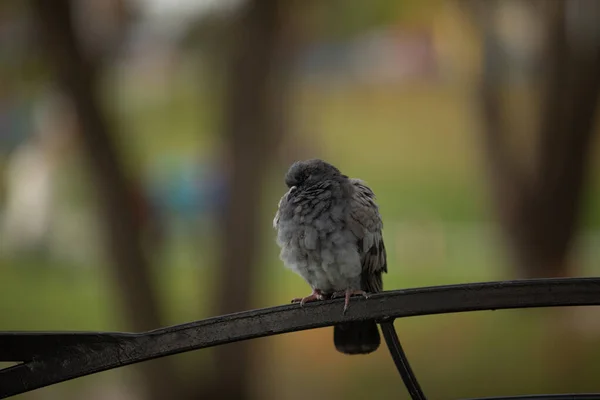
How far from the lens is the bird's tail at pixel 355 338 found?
183cm

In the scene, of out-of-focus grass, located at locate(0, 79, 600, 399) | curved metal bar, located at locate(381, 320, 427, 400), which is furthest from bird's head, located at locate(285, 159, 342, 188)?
out-of-focus grass, located at locate(0, 79, 600, 399)

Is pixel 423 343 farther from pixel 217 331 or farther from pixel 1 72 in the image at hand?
pixel 217 331

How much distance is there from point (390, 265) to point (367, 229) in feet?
11.2

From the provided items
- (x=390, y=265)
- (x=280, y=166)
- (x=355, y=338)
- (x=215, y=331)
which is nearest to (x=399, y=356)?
(x=215, y=331)

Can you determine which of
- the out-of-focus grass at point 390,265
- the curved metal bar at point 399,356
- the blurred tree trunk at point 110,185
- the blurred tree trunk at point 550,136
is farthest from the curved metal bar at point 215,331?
the blurred tree trunk at point 550,136

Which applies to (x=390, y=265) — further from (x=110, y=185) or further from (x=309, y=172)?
(x=309, y=172)

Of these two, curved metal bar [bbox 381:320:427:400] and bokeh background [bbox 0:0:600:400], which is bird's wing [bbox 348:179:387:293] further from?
bokeh background [bbox 0:0:600:400]

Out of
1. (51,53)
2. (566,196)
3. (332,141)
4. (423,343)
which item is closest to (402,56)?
(332,141)

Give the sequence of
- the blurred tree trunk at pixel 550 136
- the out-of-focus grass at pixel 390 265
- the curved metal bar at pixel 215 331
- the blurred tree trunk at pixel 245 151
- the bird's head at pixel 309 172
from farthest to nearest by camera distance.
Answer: the blurred tree trunk at pixel 550 136 < the out-of-focus grass at pixel 390 265 < the blurred tree trunk at pixel 245 151 < the bird's head at pixel 309 172 < the curved metal bar at pixel 215 331

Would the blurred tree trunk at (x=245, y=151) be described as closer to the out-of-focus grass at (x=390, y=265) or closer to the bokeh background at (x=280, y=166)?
the bokeh background at (x=280, y=166)

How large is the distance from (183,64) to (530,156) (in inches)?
87.5

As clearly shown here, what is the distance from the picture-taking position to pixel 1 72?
12.8ft

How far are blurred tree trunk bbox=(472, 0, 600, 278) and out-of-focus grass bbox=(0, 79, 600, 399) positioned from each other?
433mm

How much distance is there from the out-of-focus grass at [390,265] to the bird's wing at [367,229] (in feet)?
5.82
